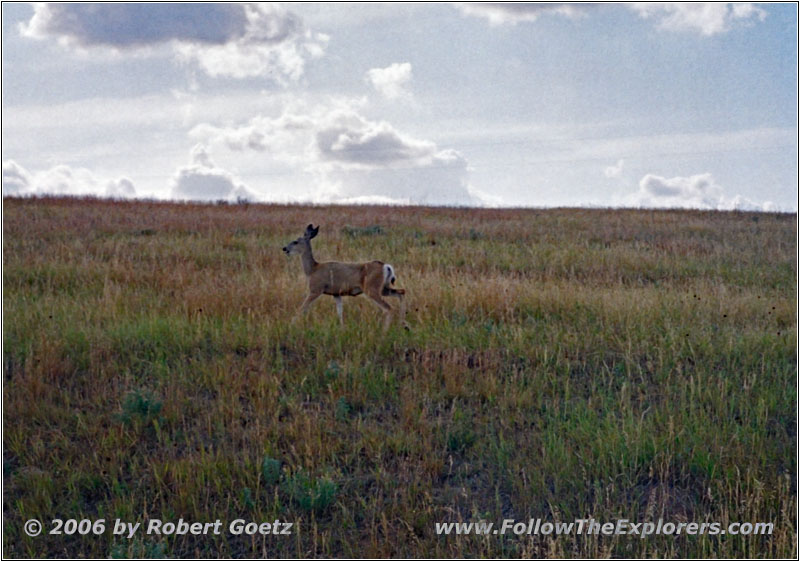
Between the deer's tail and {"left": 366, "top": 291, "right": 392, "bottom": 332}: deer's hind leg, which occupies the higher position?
the deer's tail

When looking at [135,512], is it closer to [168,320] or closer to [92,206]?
[168,320]

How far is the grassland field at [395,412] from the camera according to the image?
15.8 feet

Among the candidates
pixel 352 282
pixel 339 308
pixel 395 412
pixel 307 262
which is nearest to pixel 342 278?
pixel 352 282

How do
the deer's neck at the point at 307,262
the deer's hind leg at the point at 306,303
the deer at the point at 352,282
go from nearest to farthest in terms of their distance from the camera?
1. the deer's hind leg at the point at 306,303
2. the deer at the point at 352,282
3. the deer's neck at the point at 307,262

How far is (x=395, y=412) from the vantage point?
6422 mm

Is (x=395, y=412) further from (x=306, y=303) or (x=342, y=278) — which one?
(x=342, y=278)

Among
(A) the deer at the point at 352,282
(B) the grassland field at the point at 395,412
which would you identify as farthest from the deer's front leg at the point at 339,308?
(B) the grassland field at the point at 395,412

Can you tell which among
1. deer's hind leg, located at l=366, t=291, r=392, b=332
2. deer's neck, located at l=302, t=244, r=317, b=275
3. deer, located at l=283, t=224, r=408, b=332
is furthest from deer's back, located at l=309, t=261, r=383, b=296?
deer's neck, located at l=302, t=244, r=317, b=275

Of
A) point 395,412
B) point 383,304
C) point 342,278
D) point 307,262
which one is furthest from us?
point 307,262

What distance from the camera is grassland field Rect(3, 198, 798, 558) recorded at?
4809 millimetres

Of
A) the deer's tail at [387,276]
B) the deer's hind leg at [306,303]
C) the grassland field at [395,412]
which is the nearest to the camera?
the grassland field at [395,412]

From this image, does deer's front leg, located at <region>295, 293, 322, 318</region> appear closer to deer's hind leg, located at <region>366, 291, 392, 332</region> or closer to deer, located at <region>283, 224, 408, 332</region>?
deer, located at <region>283, 224, 408, 332</region>

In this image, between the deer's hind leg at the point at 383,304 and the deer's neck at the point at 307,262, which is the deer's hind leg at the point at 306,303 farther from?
the deer's hind leg at the point at 383,304

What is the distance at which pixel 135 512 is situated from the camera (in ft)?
16.2
